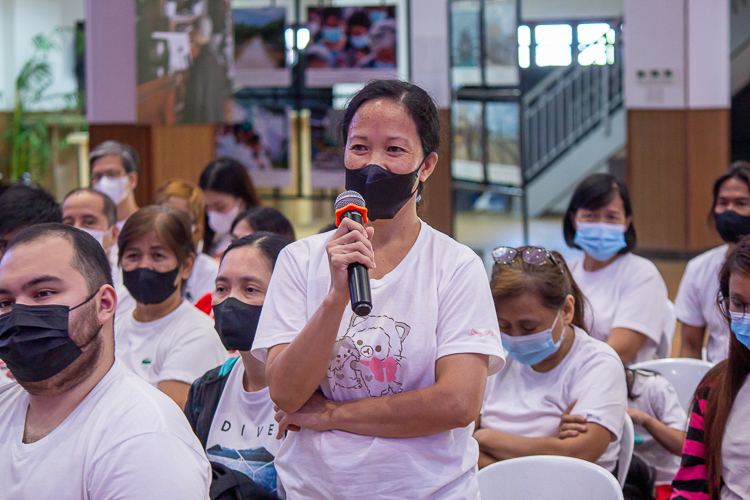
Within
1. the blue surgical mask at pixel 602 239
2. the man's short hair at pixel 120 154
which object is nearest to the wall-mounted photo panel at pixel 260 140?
the man's short hair at pixel 120 154

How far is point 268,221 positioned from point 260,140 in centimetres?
446

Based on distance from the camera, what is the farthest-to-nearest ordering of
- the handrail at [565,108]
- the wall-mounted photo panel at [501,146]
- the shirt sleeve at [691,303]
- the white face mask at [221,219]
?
the handrail at [565,108]
the wall-mounted photo panel at [501,146]
the white face mask at [221,219]
the shirt sleeve at [691,303]

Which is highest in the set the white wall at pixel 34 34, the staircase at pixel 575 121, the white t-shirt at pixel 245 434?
the white wall at pixel 34 34

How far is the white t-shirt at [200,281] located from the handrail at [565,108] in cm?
795

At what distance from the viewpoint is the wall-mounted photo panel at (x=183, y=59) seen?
6.73 m

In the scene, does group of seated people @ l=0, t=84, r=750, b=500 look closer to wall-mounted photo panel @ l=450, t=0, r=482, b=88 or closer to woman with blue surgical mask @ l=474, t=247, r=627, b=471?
woman with blue surgical mask @ l=474, t=247, r=627, b=471

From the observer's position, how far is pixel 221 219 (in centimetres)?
454

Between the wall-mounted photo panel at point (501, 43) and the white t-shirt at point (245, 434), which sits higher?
the wall-mounted photo panel at point (501, 43)

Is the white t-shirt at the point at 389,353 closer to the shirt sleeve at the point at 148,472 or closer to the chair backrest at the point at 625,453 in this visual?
the shirt sleeve at the point at 148,472

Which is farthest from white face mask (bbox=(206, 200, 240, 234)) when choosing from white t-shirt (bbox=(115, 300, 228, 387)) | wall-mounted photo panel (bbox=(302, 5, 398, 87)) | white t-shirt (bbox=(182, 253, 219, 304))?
wall-mounted photo panel (bbox=(302, 5, 398, 87))

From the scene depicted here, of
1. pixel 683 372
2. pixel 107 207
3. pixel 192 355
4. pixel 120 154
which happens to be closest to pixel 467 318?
pixel 192 355

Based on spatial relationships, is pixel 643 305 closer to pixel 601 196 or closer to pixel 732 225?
pixel 601 196

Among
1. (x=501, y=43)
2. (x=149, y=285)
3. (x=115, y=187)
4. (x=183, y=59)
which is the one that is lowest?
(x=149, y=285)

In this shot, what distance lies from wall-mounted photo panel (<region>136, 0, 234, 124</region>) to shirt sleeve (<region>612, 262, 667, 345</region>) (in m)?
4.74
